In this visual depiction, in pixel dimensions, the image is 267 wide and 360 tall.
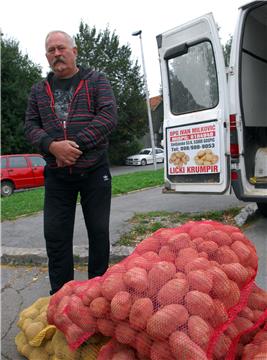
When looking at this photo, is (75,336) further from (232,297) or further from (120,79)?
(120,79)

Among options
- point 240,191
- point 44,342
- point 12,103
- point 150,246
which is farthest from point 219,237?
point 12,103

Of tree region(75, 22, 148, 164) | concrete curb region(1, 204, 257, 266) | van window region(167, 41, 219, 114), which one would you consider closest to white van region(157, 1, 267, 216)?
van window region(167, 41, 219, 114)

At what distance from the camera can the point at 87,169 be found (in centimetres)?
289

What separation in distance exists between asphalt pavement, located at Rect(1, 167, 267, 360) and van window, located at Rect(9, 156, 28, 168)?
8067 millimetres

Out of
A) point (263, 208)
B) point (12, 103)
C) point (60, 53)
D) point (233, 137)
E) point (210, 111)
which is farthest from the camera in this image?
point (12, 103)

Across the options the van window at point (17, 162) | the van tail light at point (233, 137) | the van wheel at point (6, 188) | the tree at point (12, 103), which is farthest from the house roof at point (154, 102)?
the van tail light at point (233, 137)

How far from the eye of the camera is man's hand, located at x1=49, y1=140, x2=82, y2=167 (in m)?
2.71

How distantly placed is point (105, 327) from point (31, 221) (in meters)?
5.19

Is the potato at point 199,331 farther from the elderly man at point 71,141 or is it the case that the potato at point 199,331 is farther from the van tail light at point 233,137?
the van tail light at point 233,137

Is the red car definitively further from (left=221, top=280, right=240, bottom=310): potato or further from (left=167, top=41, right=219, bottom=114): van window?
(left=221, top=280, right=240, bottom=310): potato

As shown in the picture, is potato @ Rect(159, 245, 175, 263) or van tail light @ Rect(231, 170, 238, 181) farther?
van tail light @ Rect(231, 170, 238, 181)

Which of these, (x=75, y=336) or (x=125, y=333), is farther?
(x=75, y=336)

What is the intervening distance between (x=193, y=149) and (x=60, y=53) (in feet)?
9.16

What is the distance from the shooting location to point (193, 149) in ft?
17.3
